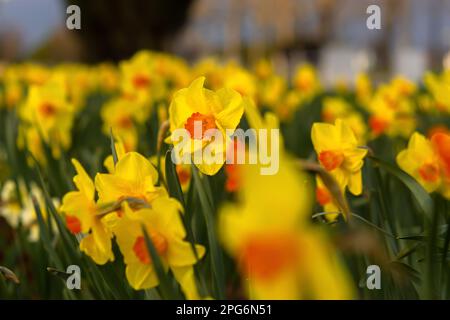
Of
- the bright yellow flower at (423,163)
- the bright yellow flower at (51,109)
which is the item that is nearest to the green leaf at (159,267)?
the bright yellow flower at (423,163)

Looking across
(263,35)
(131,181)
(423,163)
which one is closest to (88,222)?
(131,181)

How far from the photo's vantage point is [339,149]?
2.48ft

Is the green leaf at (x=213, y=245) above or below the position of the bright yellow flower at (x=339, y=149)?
below

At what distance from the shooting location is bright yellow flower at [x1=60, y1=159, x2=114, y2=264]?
Answer: 638mm

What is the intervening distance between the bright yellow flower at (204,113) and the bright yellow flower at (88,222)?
4.3 inches

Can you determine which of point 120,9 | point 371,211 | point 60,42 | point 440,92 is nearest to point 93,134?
point 440,92

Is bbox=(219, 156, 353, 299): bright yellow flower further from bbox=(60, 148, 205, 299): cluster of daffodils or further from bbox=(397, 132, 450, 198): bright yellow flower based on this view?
bbox=(397, 132, 450, 198): bright yellow flower

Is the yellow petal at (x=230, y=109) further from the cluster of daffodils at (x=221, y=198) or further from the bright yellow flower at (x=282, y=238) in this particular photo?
the bright yellow flower at (x=282, y=238)

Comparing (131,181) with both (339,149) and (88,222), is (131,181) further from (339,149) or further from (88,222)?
(339,149)

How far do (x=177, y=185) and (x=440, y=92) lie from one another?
2.31 ft

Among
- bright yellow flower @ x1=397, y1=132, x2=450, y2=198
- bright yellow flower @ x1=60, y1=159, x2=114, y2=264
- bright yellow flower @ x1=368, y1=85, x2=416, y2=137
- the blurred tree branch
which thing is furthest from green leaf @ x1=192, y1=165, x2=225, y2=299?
the blurred tree branch

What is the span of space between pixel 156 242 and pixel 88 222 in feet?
0.36

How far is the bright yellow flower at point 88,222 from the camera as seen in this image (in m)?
0.64

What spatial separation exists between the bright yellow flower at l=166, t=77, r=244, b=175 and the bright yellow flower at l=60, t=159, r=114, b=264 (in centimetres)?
11
